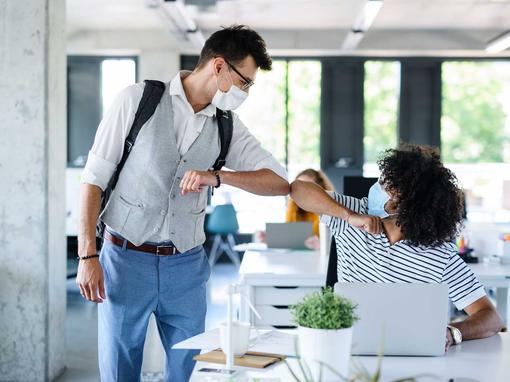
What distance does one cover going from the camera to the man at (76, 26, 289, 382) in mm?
2371

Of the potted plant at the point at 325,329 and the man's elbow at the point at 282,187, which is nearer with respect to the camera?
the potted plant at the point at 325,329

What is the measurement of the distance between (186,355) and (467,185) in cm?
848

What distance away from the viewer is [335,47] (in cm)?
998

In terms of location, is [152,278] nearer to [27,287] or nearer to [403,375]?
[403,375]

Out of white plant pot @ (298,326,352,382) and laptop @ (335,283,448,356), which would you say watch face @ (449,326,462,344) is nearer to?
laptop @ (335,283,448,356)

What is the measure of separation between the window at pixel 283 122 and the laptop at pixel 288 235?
541cm

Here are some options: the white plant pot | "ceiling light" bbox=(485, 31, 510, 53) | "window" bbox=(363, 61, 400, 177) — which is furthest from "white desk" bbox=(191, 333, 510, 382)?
"window" bbox=(363, 61, 400, 177)

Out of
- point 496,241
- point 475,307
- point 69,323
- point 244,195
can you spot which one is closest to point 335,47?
point 244,195

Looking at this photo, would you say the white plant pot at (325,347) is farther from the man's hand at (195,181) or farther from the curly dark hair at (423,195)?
the curly dark hair at (423,195)

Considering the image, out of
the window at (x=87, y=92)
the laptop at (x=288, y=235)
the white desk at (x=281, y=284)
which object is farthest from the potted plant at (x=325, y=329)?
the window at (x=87, y=92)

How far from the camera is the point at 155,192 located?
7.88ft

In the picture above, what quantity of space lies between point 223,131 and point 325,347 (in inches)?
40.3

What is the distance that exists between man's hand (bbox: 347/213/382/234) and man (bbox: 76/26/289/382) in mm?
266

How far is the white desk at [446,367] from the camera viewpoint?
182 cm
